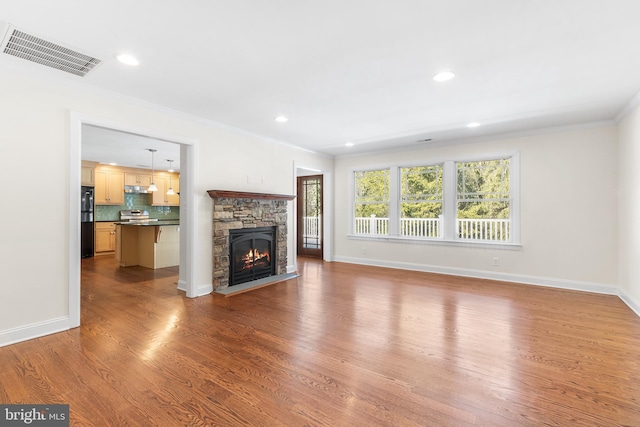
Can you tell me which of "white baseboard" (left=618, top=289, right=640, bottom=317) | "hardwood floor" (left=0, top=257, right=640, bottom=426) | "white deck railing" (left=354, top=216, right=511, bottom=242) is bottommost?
"hardwood floor" (left=0, top=257, right=640, bottom=426)

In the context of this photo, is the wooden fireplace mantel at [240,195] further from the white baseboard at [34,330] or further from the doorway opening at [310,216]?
the doorway opening at [310,216]

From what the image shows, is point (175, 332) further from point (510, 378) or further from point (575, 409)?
point (575, 409)

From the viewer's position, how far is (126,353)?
2586mm

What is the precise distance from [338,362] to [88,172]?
859 cm

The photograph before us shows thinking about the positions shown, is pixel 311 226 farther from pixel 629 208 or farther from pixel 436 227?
pixel 629 208

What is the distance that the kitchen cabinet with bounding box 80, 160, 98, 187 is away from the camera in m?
7.86

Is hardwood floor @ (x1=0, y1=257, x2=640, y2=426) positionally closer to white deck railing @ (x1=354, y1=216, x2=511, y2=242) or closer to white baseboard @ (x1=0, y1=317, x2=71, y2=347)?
white baseboard @ (x1=0, y1=317, x2=71, y2=347)

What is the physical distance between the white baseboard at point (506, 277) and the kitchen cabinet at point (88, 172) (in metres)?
7.25

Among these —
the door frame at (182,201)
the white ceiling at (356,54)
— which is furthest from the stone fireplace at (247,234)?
the white ceiling at (356,54)

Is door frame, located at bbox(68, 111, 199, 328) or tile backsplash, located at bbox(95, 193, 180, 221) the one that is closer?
door frame, located at bbox(68, 111, 199, 328)

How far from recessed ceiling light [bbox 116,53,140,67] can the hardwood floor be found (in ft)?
8.34

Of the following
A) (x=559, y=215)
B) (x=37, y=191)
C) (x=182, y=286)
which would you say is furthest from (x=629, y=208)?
(x=37, y=191)

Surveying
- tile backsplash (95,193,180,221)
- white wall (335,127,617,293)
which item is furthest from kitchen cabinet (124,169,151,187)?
white wall (335,127,617,293)

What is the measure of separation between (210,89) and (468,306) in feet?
13.3
